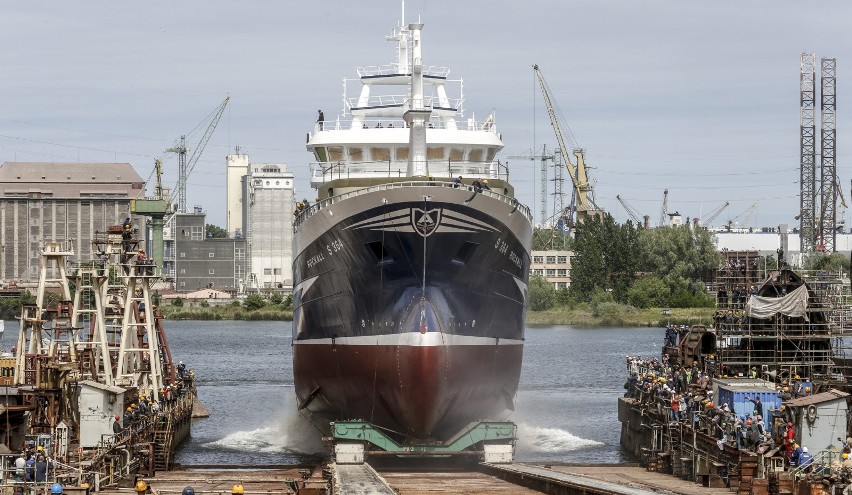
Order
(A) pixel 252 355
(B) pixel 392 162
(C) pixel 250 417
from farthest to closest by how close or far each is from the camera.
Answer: (A) pixel 252 355 → (C) pixel 250 417 → (B) pixel 392 162

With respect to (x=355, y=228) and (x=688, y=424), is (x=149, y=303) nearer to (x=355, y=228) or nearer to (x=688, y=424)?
(x=355, y=228)

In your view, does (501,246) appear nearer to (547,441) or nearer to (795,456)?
(795,456)

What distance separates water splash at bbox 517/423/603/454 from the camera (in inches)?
2169

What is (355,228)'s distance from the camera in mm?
43250

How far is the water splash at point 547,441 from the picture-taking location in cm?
5510

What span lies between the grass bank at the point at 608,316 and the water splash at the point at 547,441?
102476 mm

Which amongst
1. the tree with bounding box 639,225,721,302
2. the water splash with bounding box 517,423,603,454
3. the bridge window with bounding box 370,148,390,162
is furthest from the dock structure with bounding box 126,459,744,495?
the tree with bounding box 639,225,721,302

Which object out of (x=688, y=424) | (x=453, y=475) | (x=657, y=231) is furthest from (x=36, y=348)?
(x=657, y=231)

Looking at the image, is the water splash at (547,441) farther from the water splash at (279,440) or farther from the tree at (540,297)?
the tree at (540,297)

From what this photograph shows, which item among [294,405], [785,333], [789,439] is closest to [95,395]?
[294,405]

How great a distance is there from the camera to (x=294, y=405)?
218 feet

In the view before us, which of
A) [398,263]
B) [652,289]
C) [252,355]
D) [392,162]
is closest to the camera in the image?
[398,263]

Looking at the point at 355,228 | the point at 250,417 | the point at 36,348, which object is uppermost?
the point at 355,228

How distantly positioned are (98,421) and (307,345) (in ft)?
25.0
